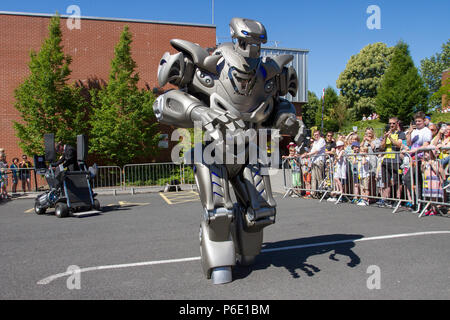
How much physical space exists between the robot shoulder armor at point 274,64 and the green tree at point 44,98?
14844 millimetres

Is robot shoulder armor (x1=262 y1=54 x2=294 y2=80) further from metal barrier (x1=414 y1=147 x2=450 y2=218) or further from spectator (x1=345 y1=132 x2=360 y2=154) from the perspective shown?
spectator (x1=345 y1=132 x2=360 y2=154)

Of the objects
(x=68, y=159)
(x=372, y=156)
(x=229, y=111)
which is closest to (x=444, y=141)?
(x=372, y=156)

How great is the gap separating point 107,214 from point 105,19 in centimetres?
1451

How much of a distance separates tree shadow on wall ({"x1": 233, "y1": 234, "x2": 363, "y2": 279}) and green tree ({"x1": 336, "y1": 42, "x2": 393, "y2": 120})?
133ft

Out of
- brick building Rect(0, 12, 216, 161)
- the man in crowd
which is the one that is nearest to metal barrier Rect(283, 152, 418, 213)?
the man in crowd

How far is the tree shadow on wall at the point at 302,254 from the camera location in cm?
371

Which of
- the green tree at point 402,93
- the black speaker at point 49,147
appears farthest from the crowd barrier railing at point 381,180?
the green tree at point 402,93

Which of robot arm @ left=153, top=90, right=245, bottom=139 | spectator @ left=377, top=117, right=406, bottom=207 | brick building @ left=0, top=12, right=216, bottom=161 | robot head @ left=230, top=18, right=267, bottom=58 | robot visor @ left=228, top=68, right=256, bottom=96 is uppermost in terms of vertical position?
brick building @ left=0, top=12, right=216, bottom=161

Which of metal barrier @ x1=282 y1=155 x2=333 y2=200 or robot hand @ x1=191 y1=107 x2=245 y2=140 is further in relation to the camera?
metal barrier @ x1=282 y1=155 x2=333 y2=200

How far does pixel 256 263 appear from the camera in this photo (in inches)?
158

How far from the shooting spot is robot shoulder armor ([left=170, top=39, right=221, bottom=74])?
3.53m

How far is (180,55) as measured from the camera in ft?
11.9

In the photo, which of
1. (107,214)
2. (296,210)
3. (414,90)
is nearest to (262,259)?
(296,210)

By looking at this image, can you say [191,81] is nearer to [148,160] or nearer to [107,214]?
[107,214]
